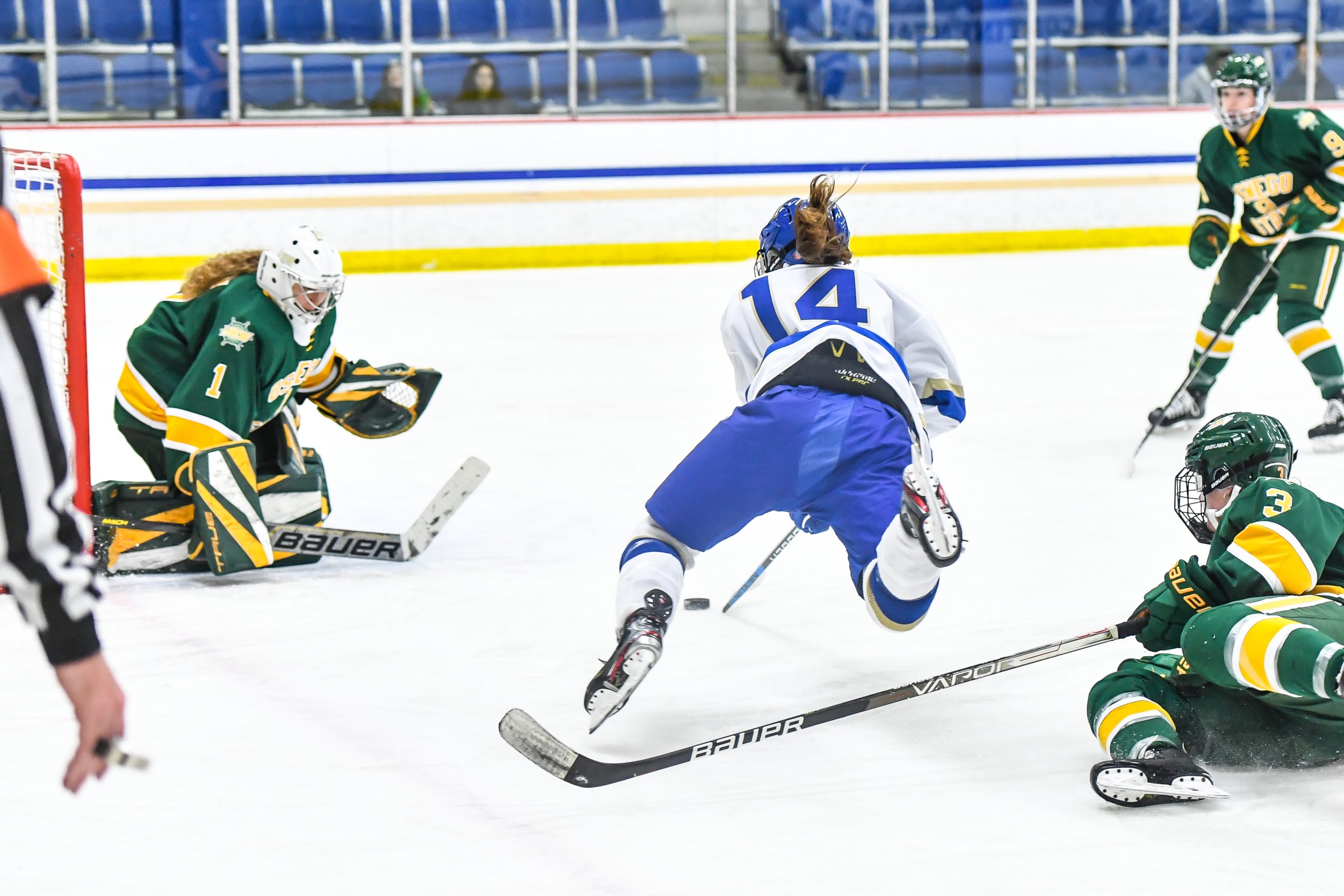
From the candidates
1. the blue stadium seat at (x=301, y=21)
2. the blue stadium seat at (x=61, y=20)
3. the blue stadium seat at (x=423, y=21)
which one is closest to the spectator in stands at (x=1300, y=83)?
the blue stadium seat at (x=423, y=21)

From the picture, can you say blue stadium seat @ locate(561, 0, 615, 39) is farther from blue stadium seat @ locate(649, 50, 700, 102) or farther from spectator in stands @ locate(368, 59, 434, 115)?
spectator in stands @ locate(368, 59, 434, 115)

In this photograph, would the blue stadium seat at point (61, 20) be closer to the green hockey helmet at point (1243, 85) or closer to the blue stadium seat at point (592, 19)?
the blue stadium seat at point (592, 19)

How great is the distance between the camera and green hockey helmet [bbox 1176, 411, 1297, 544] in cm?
204

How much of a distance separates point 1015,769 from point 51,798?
1217 millimetres

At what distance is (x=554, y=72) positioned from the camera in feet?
28.7

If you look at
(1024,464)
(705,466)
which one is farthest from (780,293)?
(1024,464)

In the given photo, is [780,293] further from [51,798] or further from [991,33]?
[991,33]

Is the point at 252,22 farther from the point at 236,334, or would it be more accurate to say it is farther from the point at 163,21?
the point at 236,334

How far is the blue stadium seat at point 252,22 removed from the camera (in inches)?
320

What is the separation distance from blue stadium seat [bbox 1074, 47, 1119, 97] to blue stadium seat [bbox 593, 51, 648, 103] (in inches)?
104

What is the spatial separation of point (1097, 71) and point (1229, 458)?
26.2 feet

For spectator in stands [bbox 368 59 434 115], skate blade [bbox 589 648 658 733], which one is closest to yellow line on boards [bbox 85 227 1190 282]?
spectator in stands [bbox 368 59 434 115]

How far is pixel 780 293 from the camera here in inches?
95.0

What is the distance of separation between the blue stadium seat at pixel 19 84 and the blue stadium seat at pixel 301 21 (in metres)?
1.22
